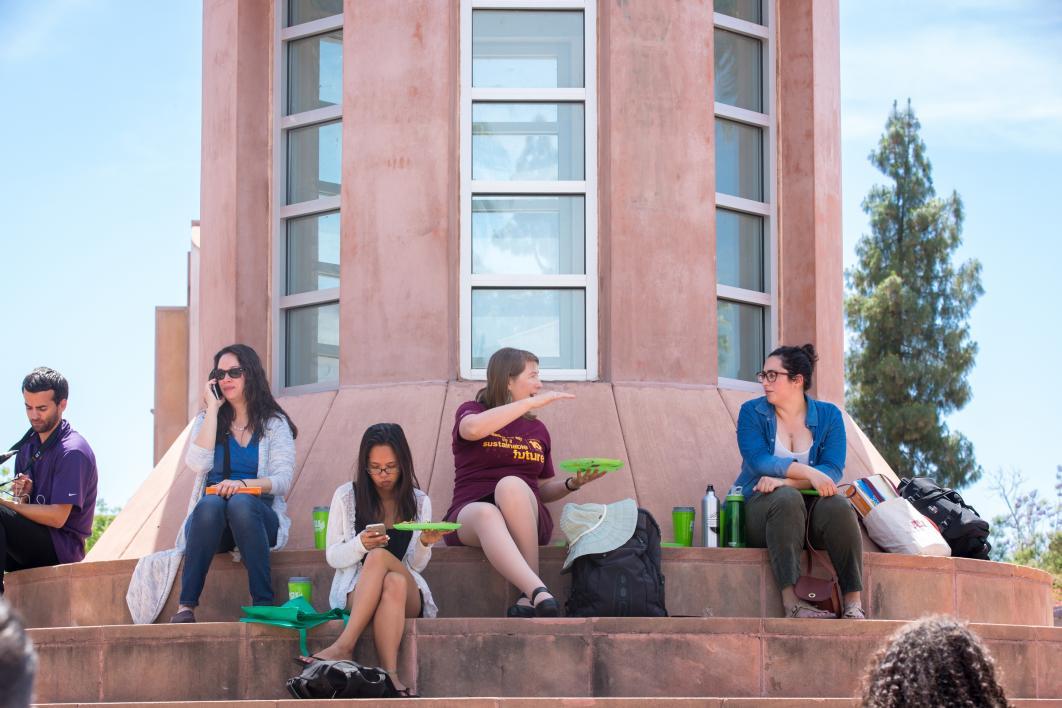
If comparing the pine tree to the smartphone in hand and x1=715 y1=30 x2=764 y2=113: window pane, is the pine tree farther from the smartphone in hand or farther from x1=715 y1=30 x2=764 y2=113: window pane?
the smartphone in hand

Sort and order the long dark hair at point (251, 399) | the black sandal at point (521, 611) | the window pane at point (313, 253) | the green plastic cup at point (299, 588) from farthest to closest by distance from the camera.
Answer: the window pane at point (313, 253) < the long dark hair at point (251, 399) < the green plastic cup at point (299, 588) < the black sandal at point (521, 611)

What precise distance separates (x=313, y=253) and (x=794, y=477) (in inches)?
159

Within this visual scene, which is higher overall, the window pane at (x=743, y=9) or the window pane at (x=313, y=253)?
the window pane at (x=743, y=9)

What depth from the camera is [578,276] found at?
10016mm

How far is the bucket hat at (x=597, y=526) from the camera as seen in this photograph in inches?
300

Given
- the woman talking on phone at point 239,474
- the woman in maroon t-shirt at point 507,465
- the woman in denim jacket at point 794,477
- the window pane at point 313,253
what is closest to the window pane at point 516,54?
the window pane at point 313,253

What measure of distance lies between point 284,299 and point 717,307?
113 inches

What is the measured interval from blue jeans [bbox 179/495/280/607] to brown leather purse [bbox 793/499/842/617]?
2601 millimetres

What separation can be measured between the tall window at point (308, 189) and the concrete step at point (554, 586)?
2314 millimetres

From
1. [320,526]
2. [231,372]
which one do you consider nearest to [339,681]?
[320,526]

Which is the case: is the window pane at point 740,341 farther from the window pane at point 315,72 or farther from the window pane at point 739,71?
the window pane at point 315,72

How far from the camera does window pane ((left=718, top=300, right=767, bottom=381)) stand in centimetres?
1041

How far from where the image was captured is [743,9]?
11.0 metres

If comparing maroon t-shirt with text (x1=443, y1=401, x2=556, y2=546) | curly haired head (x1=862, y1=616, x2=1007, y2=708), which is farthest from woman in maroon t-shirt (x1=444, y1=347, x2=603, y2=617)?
curly haired head (x1=862, y1=616, x2=1007, y2=708)
